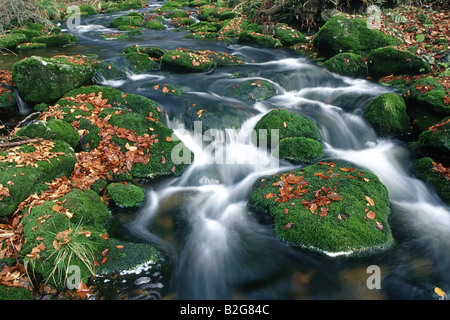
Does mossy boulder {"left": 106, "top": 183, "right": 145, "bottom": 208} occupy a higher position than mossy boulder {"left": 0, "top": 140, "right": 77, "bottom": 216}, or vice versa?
mossy boulder {"left": 0, "top": 140, "right": 77, "bottom": 216}

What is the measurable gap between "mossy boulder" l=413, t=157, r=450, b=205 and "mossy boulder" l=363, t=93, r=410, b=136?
1389mm

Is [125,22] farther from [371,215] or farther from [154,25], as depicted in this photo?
[371,215]

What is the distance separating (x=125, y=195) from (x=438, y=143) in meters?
6.49

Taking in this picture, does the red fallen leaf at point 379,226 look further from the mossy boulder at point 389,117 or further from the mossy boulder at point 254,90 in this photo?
the mossy boulder at point 254,90

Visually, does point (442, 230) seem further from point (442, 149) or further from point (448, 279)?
point (442, 149)

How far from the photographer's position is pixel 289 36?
14.3m

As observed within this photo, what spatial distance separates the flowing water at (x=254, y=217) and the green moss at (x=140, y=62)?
47 centimetres

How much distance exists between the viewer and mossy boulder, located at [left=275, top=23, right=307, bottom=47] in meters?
14.2

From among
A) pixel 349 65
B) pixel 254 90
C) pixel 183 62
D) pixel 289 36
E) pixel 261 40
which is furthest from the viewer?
pixel 289 36

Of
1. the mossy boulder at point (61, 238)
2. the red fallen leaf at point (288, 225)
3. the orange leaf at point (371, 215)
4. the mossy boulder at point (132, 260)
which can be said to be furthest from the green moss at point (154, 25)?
the orange leaf at point (371, 215)

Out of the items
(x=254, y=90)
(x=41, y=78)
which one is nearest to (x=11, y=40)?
(x=41, y=78)

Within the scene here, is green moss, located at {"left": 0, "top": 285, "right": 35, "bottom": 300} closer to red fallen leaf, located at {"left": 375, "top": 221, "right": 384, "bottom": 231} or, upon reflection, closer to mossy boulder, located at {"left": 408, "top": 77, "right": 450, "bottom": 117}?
red fallen leaf, located at {"left": 375, "top": 221, "right": 384, "bottom": 231}

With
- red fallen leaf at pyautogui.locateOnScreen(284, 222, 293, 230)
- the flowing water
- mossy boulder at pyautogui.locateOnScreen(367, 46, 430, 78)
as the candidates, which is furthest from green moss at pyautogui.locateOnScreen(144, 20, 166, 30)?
red fallen leaf at pyautogui.locateOnScreen(284, 222, 293, 230)
